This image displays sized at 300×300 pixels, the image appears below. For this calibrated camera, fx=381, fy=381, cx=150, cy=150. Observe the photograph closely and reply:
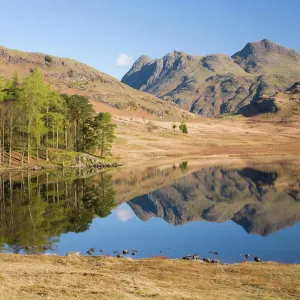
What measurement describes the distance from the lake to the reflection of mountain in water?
0.51 feet

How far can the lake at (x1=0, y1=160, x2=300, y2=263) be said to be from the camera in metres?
42.4

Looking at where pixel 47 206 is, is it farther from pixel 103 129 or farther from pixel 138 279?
pixel 103 129

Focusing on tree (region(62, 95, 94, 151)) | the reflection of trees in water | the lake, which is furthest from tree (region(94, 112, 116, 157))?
the reflection of trees in water

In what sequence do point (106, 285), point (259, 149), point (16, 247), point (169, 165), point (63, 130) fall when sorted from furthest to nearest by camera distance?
point (259, 149) → point (169, 165) → point (63, 130) → point (16, 247) → point (106, 285)

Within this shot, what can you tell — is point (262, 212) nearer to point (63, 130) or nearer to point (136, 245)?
point (136, 245)

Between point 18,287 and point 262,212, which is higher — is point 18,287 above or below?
above

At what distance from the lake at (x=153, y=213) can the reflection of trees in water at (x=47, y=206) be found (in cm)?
12

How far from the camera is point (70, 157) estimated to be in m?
105

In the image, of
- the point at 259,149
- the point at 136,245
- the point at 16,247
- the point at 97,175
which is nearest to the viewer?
the point at 16,247

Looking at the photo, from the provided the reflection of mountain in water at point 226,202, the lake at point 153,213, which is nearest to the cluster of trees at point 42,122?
the lake at point 153,213

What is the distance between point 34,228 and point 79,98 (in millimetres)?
68995

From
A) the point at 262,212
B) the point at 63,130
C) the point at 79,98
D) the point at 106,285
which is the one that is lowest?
the point at 262,212

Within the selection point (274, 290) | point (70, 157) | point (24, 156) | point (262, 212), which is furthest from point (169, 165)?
point (274, 290)

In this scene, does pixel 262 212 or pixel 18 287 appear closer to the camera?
pixel 18 287
